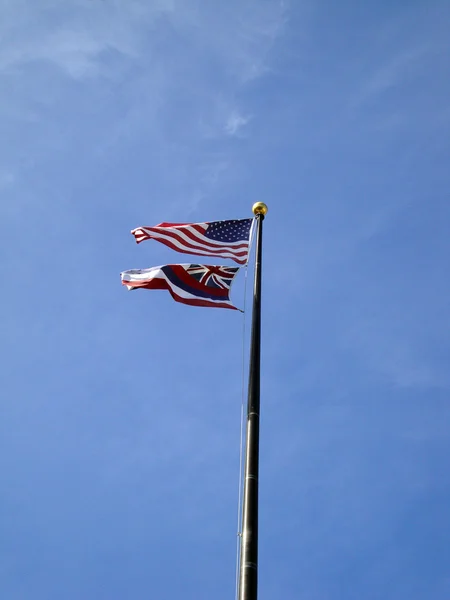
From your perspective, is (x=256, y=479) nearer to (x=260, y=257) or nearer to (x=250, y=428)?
(x=250, y=428)

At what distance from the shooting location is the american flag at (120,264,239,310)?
1659 cm

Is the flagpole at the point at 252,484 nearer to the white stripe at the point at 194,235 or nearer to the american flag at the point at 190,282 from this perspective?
the american flag at the point at 190,282

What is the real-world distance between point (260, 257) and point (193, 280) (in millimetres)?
2158

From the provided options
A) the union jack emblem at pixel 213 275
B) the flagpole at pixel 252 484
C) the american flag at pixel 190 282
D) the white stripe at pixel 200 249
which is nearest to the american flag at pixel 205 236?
the white stripe at pixel 200 249

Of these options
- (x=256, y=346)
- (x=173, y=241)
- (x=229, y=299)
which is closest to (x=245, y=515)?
(x=256, y=346)

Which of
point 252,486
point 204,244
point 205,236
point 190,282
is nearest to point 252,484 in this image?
point 252,486

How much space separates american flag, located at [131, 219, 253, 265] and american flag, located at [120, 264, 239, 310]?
82 cm

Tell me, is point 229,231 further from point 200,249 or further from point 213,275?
point 213,275

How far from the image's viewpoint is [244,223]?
1902cm

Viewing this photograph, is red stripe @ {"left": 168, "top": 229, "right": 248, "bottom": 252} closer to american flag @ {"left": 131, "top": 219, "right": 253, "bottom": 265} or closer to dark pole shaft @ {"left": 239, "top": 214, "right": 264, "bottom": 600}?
american flag @ {"left": 131, "top": 219, "right": 253, "bottom": 265}

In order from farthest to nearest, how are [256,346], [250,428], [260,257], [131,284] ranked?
1. [131,284]
2. [260,257]
3. [256,346]
4. [250,428]

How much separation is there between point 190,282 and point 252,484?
741 centimetres

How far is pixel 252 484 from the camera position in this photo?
10.8 meters

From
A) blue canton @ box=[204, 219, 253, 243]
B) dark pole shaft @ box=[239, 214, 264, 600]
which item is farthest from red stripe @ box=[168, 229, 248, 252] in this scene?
dark pole shaft @ box=[239, 214, 264, 600]
